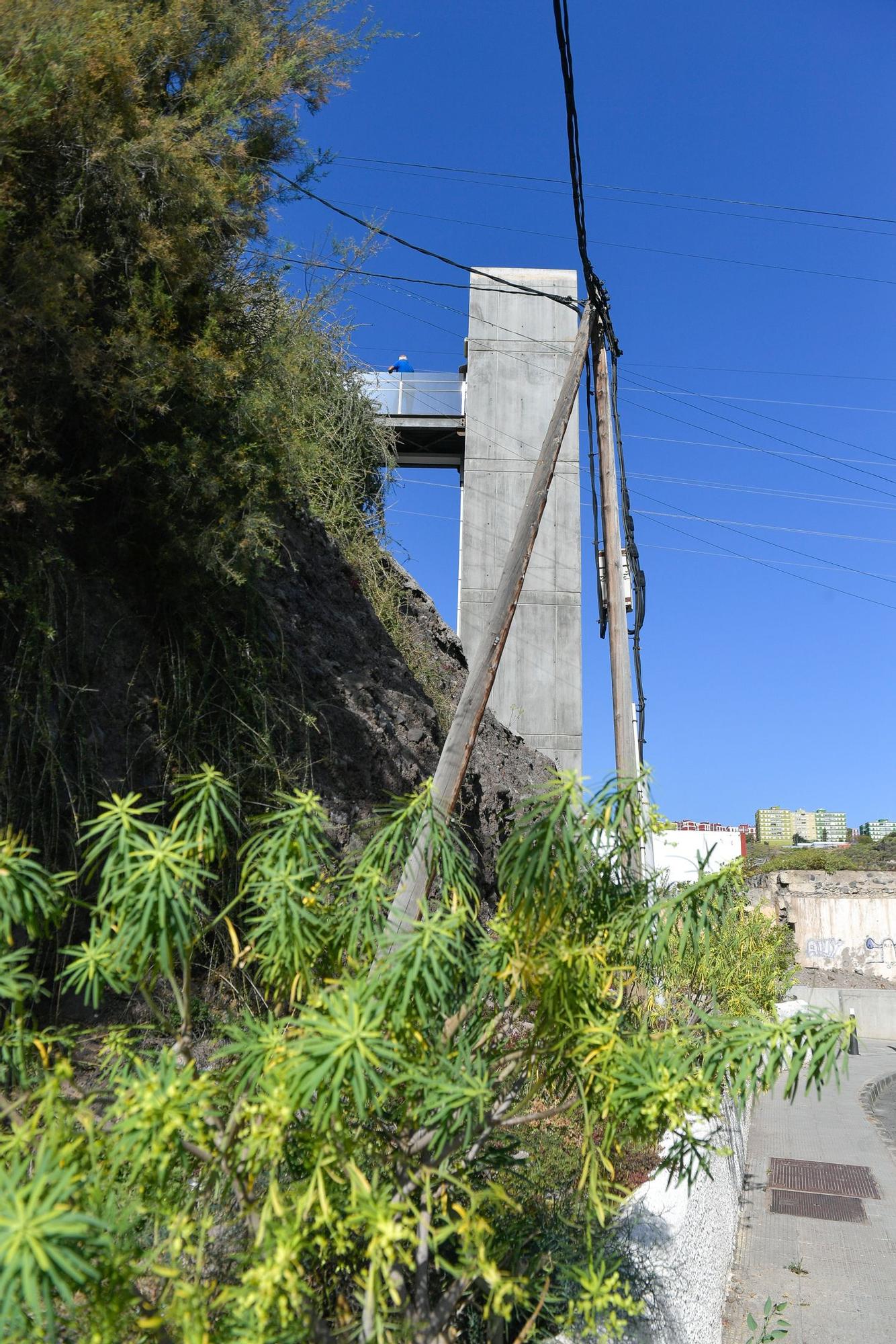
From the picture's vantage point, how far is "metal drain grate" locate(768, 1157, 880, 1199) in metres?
8.05

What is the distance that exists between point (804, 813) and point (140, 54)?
96057 mm

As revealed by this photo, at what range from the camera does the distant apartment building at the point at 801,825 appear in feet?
280

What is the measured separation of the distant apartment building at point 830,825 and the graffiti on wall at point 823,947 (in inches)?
2438

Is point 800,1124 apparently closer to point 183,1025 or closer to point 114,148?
point 183,1025

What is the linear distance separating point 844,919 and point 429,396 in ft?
61.7

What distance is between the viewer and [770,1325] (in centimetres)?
518

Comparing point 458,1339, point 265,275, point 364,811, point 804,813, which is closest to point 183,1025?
point 458,1339

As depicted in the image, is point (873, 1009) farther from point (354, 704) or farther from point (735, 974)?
point (354, 704)

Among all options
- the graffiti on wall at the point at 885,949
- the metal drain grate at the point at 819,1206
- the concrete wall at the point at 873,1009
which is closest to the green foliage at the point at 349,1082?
the metal drain grate at the point at 819,1206

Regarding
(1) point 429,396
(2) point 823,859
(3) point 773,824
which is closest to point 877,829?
(3) point 773,824

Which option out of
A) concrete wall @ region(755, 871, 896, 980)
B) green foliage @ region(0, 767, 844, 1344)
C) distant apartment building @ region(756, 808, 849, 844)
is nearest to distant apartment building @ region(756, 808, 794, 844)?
distant apartment building @ region(756, 808, 849, 844)

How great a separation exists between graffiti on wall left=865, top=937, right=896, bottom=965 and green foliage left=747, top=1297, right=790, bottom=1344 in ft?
74.6

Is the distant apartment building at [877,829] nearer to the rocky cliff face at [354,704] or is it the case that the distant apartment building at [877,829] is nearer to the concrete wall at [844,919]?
the concrete wall at [844,919]

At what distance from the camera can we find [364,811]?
6.90m
